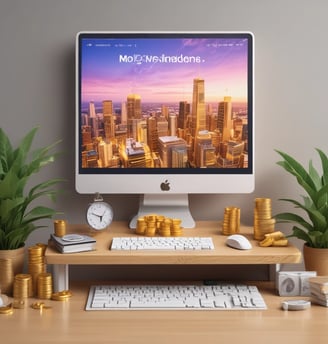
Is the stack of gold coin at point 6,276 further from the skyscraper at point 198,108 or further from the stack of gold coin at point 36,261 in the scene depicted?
the skyscraper at point 198,108

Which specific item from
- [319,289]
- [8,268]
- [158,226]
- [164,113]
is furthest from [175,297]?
[164,113]

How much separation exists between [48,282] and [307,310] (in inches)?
33.7

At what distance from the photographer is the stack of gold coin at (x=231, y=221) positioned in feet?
8.02

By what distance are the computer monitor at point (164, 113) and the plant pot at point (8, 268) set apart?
1.23ft

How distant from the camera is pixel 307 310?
2.05 meters

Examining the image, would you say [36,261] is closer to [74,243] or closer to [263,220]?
[74,243]

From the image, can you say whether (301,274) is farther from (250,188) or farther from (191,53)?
(191,53)

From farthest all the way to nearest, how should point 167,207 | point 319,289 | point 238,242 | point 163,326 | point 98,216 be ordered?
1. point 167,207
2. point 98,216
3. point 238,242
4. point 319,289
5. point 163,326

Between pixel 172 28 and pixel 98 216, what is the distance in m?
0.82

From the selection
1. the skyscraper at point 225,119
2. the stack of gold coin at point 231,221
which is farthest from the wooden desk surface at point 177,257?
the skyscraper at point 225,119

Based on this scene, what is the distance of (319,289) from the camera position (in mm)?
2096

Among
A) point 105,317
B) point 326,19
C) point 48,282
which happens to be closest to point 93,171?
point 48,282

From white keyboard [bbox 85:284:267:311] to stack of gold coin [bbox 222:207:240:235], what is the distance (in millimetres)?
234

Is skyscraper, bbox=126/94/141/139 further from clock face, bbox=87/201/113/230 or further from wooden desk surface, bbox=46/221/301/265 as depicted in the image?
wooden desk surface, bbox=46/221/301/265
